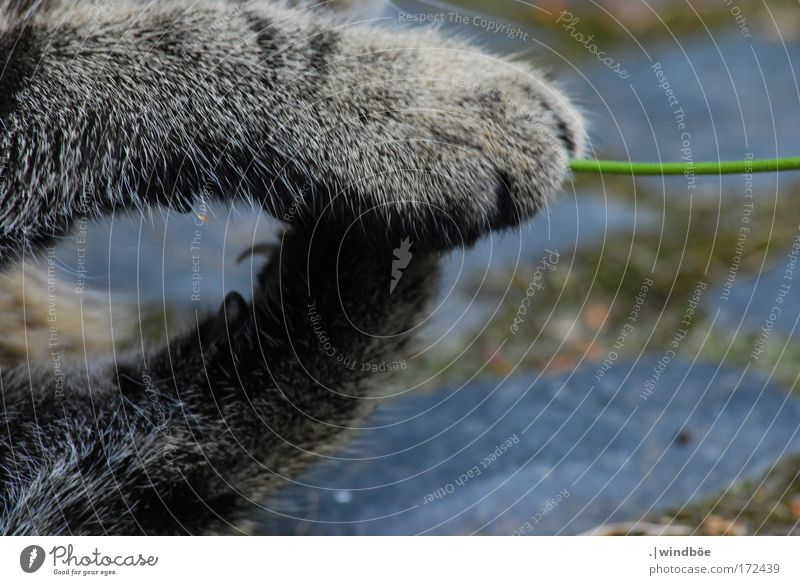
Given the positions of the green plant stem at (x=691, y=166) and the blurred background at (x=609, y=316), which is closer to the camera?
the green plant stem at (x=691, y=166)

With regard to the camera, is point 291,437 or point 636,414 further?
point 636,414

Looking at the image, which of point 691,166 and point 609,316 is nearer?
point 691,166

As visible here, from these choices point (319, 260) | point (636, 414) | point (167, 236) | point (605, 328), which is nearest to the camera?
point (319, 260)

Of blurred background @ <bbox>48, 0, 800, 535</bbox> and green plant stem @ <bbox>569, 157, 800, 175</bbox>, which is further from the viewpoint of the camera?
blurred background @ <bbox>48, 0, 800, 535</bbox>

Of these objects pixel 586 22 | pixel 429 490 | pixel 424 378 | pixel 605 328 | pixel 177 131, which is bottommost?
pixel 429 490

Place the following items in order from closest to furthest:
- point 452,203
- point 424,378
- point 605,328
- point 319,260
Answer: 1. point 452,203
2. point 319,260
3. point 424,378
4. point 605,328

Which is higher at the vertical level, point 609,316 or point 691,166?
point 691,166
